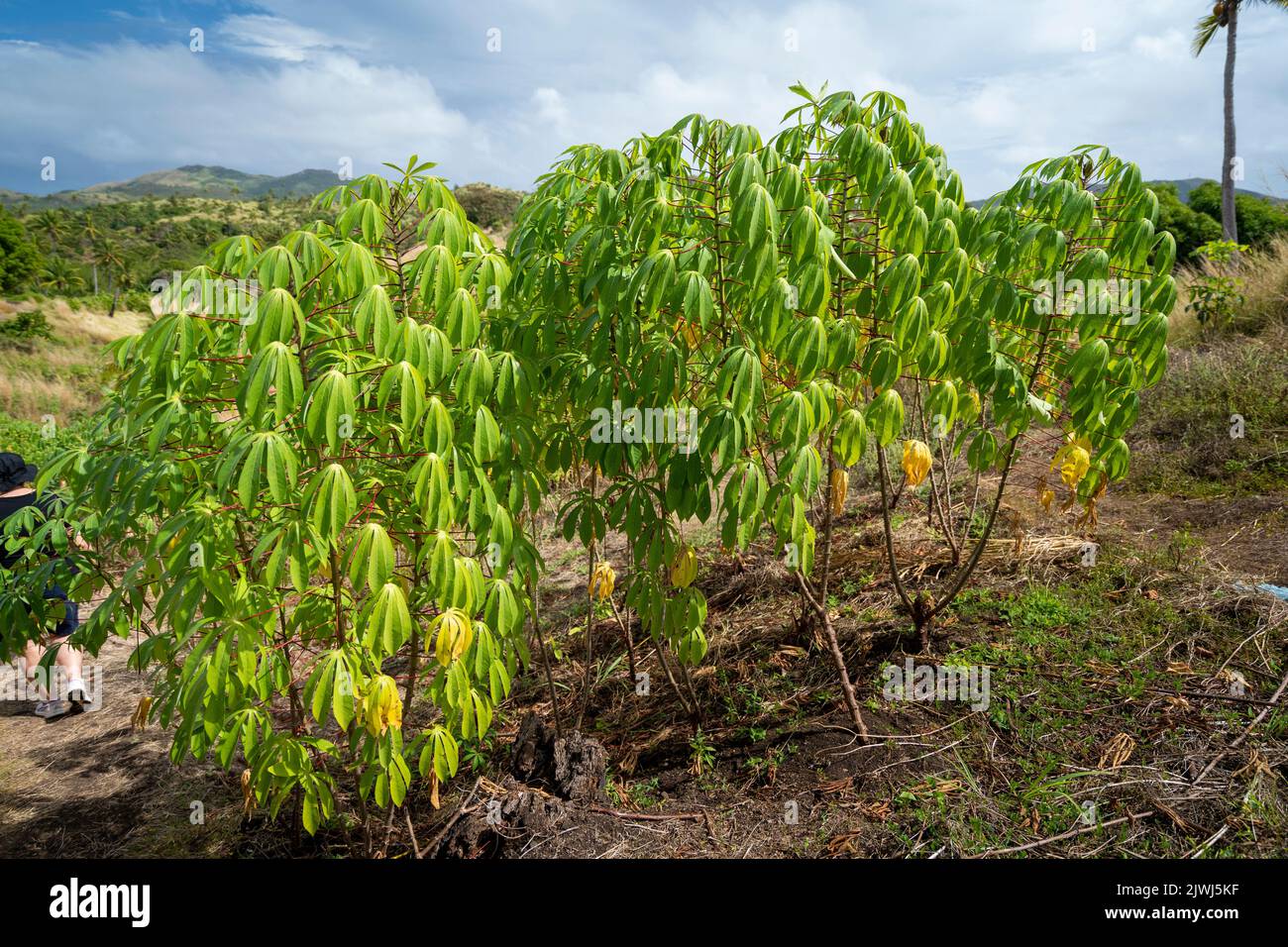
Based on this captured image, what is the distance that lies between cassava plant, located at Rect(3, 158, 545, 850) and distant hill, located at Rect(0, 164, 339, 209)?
62.2 metres

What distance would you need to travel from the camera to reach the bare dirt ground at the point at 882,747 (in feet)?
8.78

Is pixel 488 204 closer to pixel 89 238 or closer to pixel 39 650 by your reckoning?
pixel 89 238

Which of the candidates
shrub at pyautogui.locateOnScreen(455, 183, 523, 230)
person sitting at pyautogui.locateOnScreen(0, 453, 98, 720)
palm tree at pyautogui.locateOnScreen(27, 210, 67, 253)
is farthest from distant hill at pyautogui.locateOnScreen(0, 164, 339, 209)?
person sitting at pyautogui.locateOnScreen(0, 453, 98, 720)

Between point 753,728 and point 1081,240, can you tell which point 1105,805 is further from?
point 1081,240

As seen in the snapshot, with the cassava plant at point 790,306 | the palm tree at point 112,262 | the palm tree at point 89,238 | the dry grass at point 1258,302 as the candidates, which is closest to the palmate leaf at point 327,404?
the cassava plant at point 790,306

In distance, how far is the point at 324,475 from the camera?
1820 millimetres

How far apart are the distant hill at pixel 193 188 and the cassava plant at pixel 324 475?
62179mm

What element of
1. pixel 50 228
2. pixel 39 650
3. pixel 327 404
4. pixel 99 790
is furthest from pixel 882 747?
pixel 50 228

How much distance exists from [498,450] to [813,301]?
979 mm

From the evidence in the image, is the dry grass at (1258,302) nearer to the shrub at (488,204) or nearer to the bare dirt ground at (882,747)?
the bare dirt ground at (882,747)

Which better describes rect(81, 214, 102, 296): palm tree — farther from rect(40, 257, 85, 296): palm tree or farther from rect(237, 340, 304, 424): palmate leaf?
rect(237, 340, 304, 424): palmate leaf

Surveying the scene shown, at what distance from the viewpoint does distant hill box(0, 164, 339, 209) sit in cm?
6386

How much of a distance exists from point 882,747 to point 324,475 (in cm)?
239
